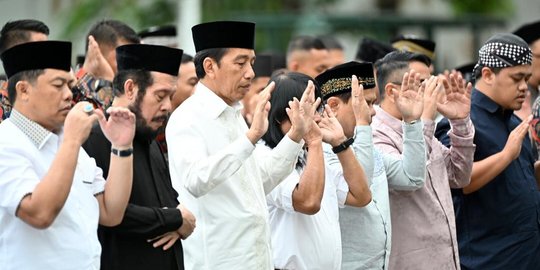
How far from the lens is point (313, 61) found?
389 inches

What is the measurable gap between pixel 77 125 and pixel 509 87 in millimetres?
3443

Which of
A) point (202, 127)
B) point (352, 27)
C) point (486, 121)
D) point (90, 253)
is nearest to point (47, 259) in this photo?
point (90, 253)

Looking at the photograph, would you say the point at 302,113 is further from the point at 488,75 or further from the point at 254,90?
the point at 254,90

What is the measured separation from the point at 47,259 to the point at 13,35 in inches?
90.0

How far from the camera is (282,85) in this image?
599cm

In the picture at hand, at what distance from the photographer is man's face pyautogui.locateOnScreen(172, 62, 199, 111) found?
7.88m

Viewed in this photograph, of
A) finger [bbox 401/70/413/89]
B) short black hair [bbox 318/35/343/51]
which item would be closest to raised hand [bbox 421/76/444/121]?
finger [bbox 401/70/413/89]

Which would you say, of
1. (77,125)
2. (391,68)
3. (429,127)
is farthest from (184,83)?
(77,125)

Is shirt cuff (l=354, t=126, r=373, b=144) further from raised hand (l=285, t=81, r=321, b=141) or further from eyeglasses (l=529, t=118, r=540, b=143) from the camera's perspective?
eyeglasses (l=529, t=118, r=540, b=143)

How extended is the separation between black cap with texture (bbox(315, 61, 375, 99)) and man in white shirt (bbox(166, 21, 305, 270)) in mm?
811

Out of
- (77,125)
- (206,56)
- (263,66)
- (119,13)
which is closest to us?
(77,125)

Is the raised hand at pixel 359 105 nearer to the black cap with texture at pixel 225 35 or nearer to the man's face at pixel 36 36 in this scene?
the black cap with texture at pixel 225 35

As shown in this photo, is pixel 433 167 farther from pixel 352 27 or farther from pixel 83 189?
pixel 352 27

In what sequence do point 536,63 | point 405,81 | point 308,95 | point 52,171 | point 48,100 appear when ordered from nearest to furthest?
point 52,171, point 48,100, point 308,95, point 405,81, point 536,63
